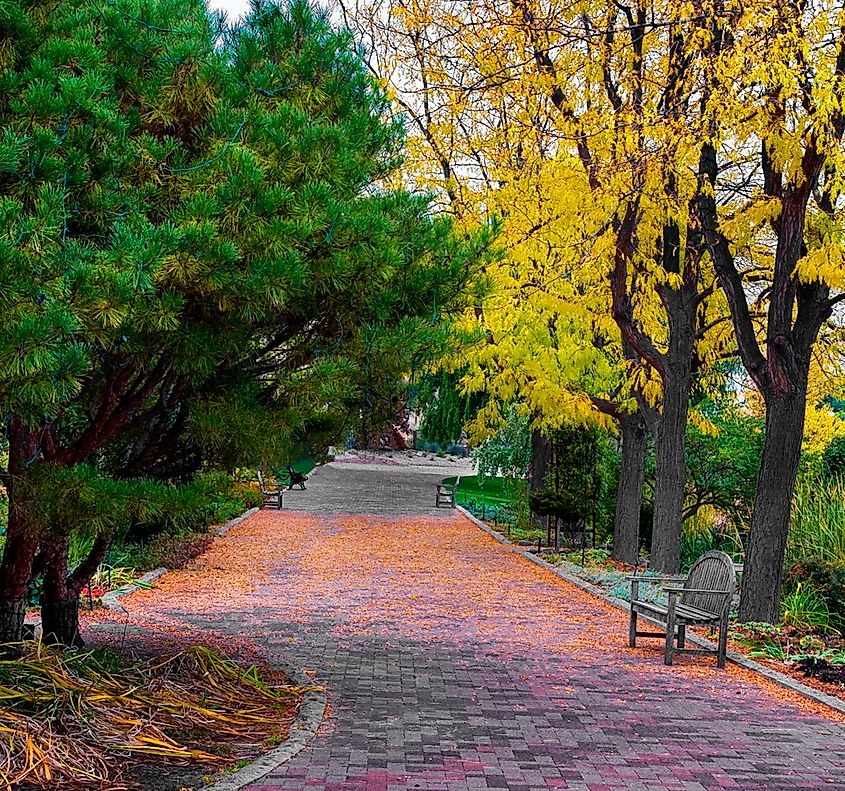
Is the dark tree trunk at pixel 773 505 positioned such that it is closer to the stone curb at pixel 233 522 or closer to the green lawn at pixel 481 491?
the stone curb at pixel 233 522

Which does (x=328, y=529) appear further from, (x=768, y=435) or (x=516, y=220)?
(x=768, y=435)

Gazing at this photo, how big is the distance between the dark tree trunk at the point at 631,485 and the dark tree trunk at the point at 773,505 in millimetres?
6441

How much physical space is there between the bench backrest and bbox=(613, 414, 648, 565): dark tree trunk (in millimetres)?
7017

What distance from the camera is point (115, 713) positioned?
6.51 m

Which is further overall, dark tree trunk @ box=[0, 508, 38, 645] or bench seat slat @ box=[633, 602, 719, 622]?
bench seat slat @ box=[633, 602, 719, 622]

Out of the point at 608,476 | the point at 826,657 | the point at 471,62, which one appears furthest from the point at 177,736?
the point at 608,476

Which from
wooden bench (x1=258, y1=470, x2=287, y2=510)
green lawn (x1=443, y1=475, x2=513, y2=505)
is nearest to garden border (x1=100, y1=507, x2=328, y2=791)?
wooden bench (x1=258, y1=470, x2=287, y2=510)

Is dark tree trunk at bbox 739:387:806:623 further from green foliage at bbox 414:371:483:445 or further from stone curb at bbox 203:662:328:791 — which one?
green foliage at bbox 414:371:483:445

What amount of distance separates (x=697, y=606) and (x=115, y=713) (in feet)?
20.5

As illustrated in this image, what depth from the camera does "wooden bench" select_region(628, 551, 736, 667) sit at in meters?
9.88

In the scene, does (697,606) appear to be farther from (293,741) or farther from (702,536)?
(702,536)

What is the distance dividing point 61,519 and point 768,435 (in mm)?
8288

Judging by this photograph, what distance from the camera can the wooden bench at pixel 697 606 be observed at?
9.88 metres

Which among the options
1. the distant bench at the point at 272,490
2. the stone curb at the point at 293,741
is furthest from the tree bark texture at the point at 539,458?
the stone curb at the point at 293,741
